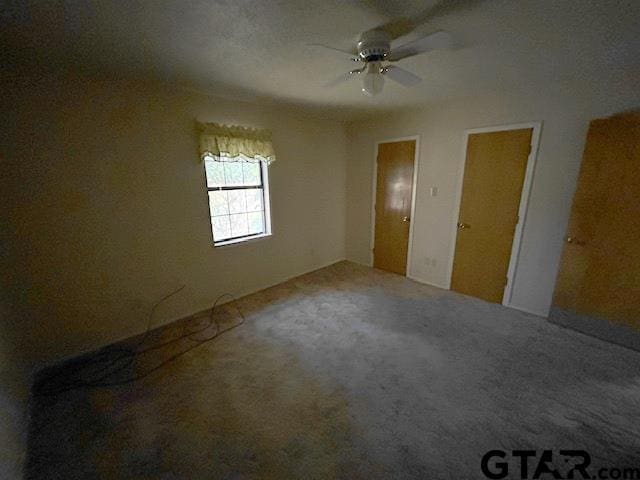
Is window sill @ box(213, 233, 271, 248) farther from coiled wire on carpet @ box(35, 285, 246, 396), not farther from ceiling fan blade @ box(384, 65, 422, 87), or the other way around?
ceiling fan blade @ box(384, 65, 422, 87)

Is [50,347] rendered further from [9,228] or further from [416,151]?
[416,151]

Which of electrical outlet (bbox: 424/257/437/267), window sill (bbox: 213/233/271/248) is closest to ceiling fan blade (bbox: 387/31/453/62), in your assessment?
window sill (bbox: 213/233/271/248)

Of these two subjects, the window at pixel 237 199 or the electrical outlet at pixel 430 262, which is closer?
the window at pixel 237 199

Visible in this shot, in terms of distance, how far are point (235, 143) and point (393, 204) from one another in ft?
7.88

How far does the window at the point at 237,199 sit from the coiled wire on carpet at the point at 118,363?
2.83ft

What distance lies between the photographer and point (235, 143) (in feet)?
9.21

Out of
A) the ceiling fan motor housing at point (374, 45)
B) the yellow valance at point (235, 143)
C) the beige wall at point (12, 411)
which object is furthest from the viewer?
the yellow valance at point (235, 143)

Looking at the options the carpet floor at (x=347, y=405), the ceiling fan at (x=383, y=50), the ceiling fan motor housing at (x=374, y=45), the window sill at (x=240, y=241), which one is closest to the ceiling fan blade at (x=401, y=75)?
the ceiling fan at (x=383, y=50)

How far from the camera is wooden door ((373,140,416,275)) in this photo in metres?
3.63

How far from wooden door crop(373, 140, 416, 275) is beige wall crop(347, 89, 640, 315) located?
150 mm

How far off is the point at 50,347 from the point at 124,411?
1019mm

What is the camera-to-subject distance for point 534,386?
6.03 ft

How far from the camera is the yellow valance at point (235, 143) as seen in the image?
2617 millimetres

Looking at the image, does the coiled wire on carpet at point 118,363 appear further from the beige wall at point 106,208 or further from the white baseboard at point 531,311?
the white baseboard at point 531,311
